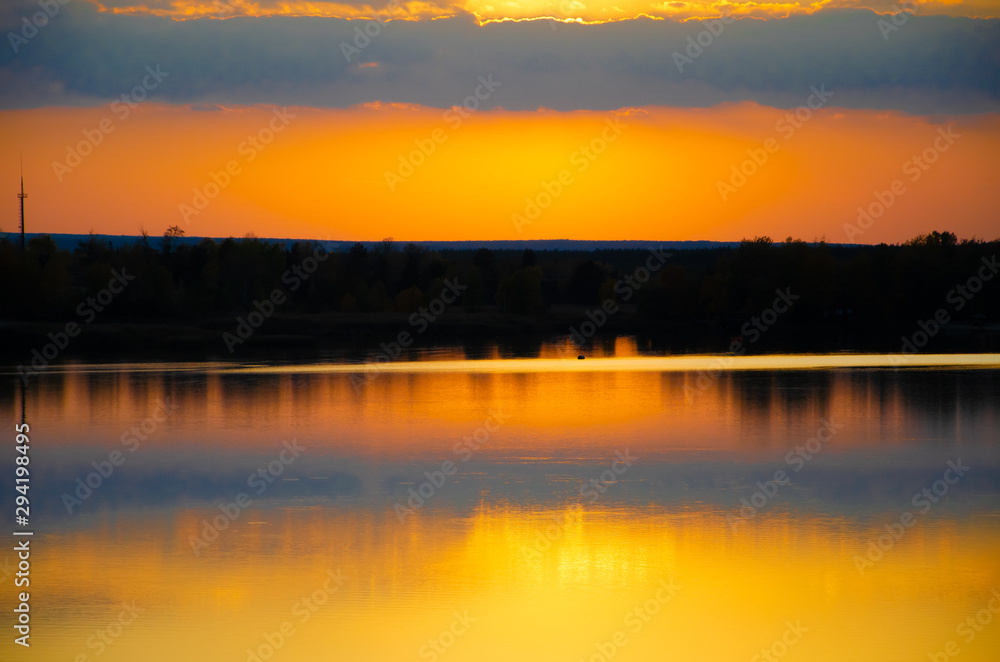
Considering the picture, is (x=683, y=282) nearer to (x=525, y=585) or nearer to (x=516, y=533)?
(x=516, y=533)

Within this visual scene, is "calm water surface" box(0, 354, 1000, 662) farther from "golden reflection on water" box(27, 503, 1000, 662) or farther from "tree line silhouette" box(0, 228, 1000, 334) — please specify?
"tree line silhouette" box(0, 228, 1000, 334)

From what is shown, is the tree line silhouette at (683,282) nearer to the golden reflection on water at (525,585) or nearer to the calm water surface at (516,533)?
the calm water surface at (516,533)

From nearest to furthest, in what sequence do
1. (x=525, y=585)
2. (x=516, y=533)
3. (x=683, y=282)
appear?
(x=525, y=585), (x=516, y=533), (x=683, y=282)

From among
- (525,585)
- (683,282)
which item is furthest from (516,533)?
(683,282)

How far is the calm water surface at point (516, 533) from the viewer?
28.0ft

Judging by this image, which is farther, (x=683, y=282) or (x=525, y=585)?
(x=683, y=282)

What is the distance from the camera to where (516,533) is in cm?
1144

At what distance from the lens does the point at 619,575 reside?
989 cm

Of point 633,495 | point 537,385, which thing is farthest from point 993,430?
point 537,385

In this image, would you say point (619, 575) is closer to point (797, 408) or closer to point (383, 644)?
point (383, 644)

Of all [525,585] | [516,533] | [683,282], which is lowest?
[525,585]

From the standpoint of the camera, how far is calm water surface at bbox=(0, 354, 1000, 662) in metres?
8.54

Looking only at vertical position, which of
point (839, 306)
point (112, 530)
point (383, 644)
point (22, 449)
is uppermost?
point (839, 306)

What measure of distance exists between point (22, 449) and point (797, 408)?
14.9 m
